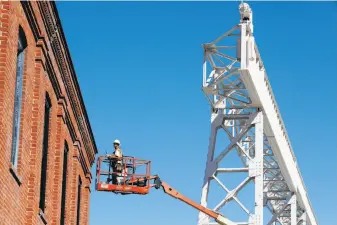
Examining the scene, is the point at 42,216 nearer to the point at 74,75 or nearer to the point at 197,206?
the point at 74,75

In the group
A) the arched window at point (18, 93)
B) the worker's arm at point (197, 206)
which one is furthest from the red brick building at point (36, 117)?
the worker's arm at point (197, 206)

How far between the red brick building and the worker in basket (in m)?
3.08

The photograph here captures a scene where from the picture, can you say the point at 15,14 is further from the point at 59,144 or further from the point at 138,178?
the point at 138,178

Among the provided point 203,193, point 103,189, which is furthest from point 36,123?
point 203,193

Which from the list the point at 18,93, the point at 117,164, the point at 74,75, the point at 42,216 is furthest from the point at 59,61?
the point at 117,164

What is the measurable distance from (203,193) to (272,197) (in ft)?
40.0

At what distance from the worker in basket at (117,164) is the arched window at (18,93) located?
41.0 ft

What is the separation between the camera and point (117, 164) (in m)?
34.4

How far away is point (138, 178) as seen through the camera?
3591 centimetres

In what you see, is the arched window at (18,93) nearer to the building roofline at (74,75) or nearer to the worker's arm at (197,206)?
the building roofline at (74,75)

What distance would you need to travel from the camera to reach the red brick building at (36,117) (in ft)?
64.4

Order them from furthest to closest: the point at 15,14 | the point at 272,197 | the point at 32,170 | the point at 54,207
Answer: the point at 272,197 < the point at 54,207 < the point at 32,170 < the point at 15,14

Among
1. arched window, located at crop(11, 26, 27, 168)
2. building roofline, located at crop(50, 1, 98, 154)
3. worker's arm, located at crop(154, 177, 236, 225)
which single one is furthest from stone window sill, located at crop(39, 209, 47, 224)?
worker's arm, located at crop(154, 177, 236, 225)

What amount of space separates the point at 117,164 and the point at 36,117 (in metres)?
11.8
